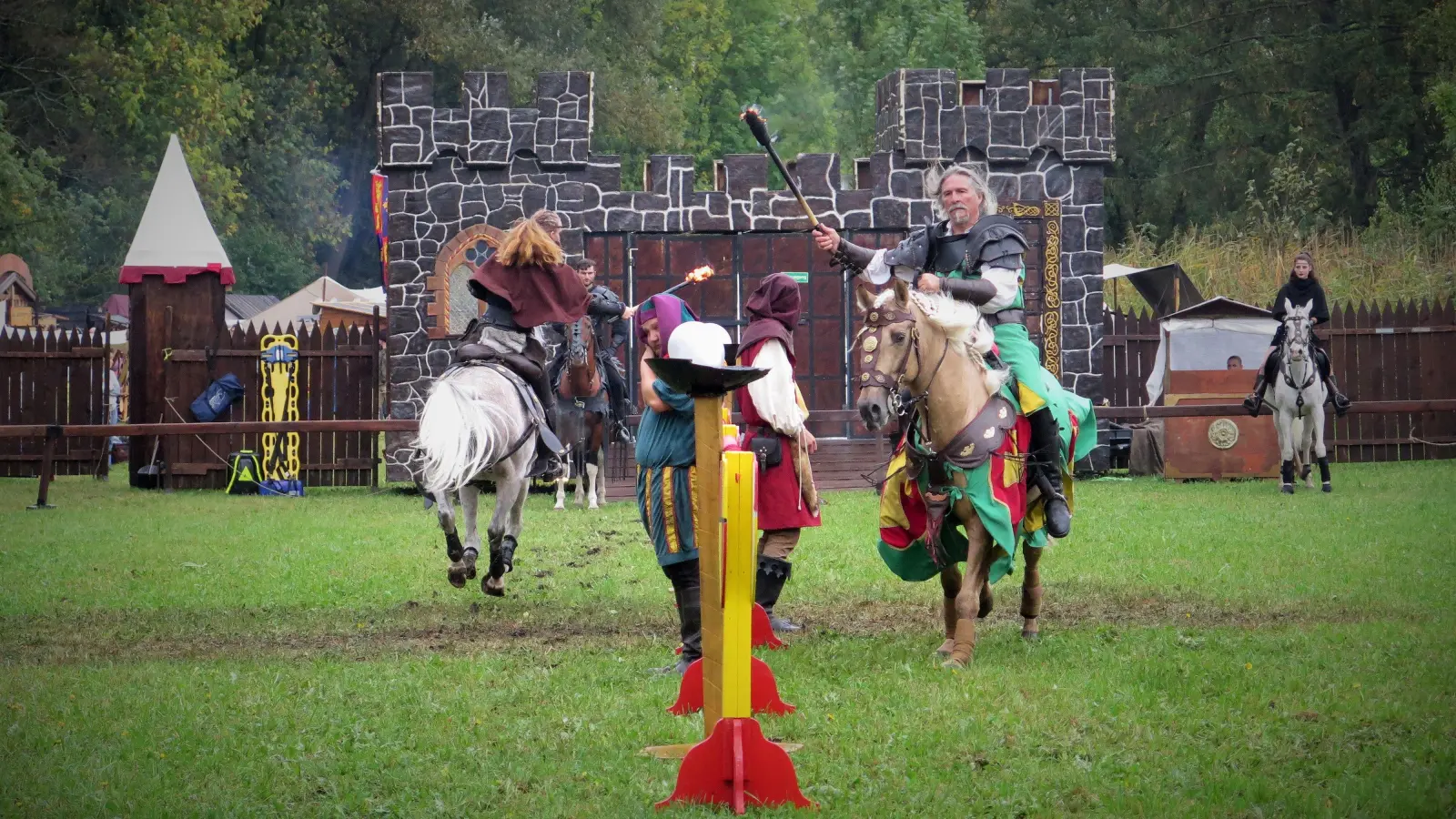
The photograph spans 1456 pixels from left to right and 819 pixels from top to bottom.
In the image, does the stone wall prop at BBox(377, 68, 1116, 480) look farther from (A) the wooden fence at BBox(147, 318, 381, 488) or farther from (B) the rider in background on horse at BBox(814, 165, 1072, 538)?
(B) the rider in background on horse at BBox(814, 165, 1072, 538)

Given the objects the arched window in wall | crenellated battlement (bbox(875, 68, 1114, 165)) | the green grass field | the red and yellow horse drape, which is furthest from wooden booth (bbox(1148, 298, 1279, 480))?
the red and yellow horse drape

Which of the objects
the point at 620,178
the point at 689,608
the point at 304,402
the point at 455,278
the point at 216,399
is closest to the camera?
the point at 689,608

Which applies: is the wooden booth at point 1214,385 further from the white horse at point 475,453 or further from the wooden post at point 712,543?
the wooden post at point 712,543

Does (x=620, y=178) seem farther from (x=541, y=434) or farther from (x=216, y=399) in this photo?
(x=541, y=434)

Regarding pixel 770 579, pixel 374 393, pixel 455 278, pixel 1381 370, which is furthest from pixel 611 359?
pixel 1381 370

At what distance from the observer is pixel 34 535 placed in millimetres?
15070

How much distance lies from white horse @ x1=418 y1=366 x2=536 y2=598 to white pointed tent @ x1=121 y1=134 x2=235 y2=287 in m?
11.6

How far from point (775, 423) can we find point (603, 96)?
1474 inches

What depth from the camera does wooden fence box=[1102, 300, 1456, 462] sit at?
23125 mm

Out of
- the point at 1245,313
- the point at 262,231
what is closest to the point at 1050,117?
the point at 1245,313

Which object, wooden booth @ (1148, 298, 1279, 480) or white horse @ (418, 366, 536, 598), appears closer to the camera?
white horse @ (418, 366, 536, 598)

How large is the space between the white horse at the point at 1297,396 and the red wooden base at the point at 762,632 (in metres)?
10.7

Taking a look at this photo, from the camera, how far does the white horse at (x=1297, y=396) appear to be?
58.7ft

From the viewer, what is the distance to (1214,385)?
2058cm
